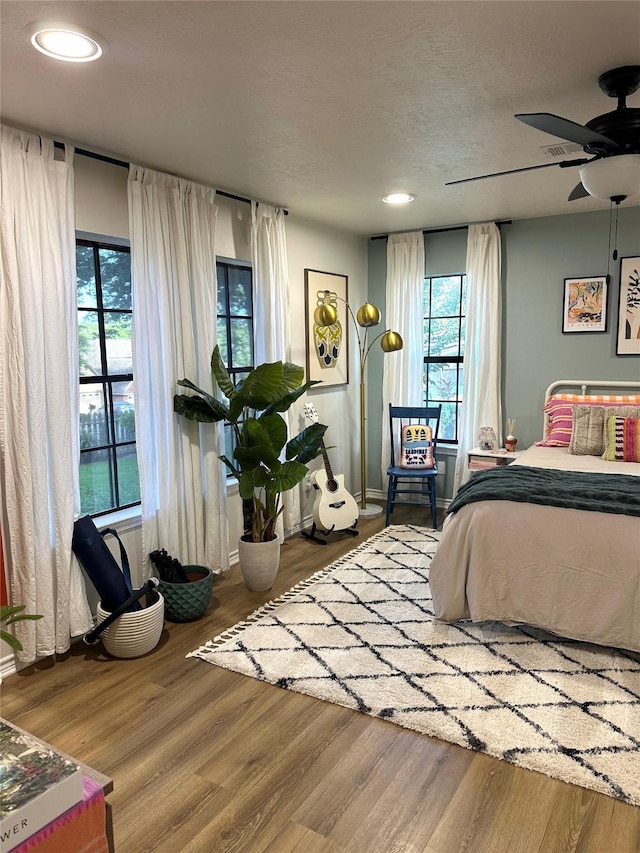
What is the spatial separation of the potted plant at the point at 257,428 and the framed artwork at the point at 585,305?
8.24 feet

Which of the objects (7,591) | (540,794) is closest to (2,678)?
(7,591)

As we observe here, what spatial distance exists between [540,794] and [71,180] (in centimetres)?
329

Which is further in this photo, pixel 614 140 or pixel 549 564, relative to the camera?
pixel 549 564

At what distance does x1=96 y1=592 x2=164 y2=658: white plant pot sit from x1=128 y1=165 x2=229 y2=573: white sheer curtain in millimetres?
534

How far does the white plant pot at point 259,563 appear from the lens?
3.68 meters

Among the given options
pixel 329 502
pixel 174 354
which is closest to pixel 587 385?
pixel 329 502

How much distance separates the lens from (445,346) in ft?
18.1

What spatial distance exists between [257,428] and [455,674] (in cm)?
170

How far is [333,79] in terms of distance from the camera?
2.22 m

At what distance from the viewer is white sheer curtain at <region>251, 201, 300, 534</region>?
4188 millimetres

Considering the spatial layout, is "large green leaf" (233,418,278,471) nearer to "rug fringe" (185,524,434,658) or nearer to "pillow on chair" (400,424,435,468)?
"rug fringe" (185,524,434,658)

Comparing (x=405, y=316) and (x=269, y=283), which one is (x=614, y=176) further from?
(x=405, y=316)

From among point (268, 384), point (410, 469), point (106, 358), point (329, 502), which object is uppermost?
point (106, 358)

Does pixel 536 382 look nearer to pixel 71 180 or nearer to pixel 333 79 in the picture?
pixel 333 79
